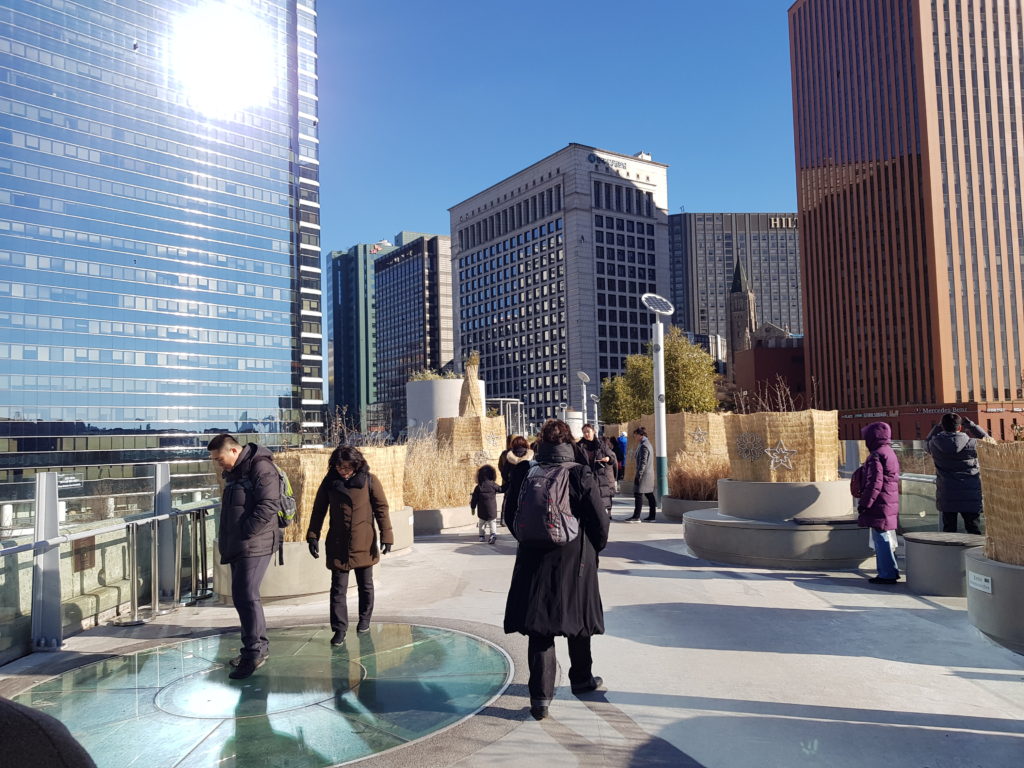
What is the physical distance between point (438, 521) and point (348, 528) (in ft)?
24.0

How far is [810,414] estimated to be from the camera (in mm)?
10031

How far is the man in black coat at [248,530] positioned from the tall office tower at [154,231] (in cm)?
8954

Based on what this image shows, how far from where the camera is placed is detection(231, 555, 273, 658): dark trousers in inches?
226

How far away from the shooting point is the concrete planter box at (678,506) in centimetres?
1384

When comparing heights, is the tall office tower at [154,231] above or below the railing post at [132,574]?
above

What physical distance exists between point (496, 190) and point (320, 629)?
494ft

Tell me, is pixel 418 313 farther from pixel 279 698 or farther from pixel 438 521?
pixel 279 698

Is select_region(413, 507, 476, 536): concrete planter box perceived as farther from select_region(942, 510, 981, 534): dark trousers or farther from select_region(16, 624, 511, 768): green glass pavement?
select_region(942, 510, 981, 534): dark trousers

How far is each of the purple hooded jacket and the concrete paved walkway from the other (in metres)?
→ 0.74

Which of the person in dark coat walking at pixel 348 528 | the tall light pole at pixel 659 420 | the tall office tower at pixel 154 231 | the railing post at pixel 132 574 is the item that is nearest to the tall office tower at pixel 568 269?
the tall office tower at pixel 154 231

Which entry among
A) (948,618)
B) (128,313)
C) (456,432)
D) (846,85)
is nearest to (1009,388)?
(846,85)

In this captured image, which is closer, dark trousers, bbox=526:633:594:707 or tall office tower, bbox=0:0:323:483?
dark trousers, bbox=526:633:594:707

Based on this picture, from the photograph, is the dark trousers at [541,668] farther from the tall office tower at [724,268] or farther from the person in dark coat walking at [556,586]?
the tall office tower at [724,268]

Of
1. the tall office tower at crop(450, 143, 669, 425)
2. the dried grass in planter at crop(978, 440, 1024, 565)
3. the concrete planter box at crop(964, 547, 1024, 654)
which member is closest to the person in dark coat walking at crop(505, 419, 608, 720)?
the concrete planter box at crop(964, 547, 1024, 654)
